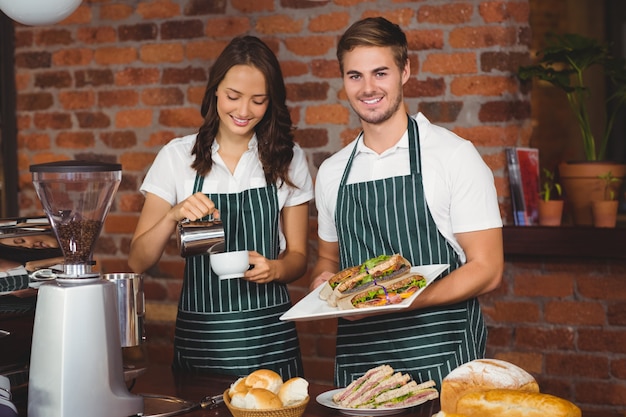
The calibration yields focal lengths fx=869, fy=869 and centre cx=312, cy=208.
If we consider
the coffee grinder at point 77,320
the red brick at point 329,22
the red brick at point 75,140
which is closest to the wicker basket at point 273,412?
the coffee grinder at point 77,320

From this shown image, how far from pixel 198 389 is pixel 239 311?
1.46 feet

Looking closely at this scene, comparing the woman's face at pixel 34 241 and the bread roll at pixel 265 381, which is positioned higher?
the woman's face at pixel 34 241

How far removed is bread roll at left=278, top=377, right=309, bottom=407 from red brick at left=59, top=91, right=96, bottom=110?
Result: 84.2 inches

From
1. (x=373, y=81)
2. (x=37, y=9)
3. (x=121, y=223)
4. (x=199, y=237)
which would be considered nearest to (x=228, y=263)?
(x=199, y=237)

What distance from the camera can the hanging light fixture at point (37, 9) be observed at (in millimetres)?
1730

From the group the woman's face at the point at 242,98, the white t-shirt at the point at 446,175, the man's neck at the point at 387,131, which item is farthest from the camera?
the woman's face at the point at 242,98

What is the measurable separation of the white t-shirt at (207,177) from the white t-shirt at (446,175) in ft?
0.67

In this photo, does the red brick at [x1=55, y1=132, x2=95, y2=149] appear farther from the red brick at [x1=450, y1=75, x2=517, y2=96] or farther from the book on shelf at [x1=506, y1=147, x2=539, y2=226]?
the book on shelf at [x1=506, y1=147, x2=539, y2=226]

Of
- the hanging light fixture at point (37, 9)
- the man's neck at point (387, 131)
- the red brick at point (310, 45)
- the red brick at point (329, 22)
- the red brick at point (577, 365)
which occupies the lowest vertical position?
the red brick at point (577, 365)

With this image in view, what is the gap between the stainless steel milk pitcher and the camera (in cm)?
203

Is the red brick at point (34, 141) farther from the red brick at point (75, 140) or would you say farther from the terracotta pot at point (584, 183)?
the terracotta pot at point (584, 183)

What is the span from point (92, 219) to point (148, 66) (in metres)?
1.76

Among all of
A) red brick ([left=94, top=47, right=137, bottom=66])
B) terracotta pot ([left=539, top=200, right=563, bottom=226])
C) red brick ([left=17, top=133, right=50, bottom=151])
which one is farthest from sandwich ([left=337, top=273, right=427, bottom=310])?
red brick ([left=17, top=133, right=50, bottom=151])

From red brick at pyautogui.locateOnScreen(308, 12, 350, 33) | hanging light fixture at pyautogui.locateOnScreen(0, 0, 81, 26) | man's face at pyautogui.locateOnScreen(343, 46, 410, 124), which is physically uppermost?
red brick at pyautogui.locateOnScreen(308, 12, 350, 33)
